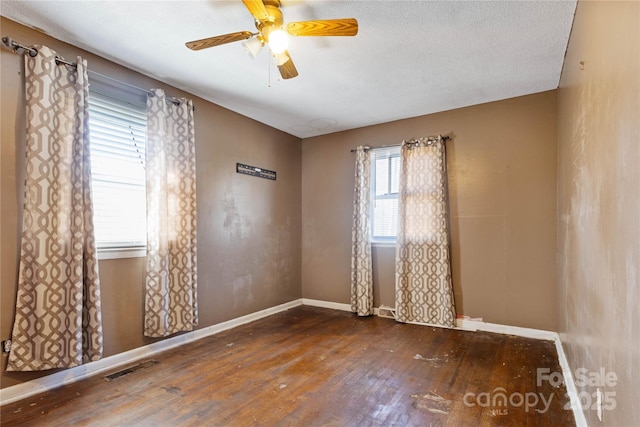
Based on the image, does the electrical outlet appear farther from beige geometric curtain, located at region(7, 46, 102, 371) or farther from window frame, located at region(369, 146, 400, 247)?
beige geometric curtain, located at region(7, 46, 102, 371)

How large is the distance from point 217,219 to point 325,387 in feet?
7.04

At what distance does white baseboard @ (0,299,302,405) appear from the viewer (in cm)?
215

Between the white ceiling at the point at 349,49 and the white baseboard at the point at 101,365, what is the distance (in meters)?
2.50

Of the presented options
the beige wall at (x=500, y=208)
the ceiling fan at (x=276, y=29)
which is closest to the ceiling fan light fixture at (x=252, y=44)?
the ceiling fan at (x=276, y=29)

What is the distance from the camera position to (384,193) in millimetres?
4371

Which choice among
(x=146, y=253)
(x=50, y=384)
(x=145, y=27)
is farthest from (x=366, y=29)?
(x=50, y=384)

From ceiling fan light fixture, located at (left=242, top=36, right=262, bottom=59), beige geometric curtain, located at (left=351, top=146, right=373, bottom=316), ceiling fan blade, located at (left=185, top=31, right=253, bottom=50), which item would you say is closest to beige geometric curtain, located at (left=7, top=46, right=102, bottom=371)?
ceiling fan blade, located at (left=185, top=31, right=253, bottom=50)

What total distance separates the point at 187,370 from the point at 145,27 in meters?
2.63

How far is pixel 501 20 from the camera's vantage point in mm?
2178

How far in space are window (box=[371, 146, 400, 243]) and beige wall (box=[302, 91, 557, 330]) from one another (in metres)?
0.18

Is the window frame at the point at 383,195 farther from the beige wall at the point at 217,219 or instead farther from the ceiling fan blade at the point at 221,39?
the ceiling fan blade at the point at 221,39

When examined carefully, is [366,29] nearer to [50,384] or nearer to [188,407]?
[188,407]

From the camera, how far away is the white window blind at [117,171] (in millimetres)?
2641

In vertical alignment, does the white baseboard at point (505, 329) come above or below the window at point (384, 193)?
below
